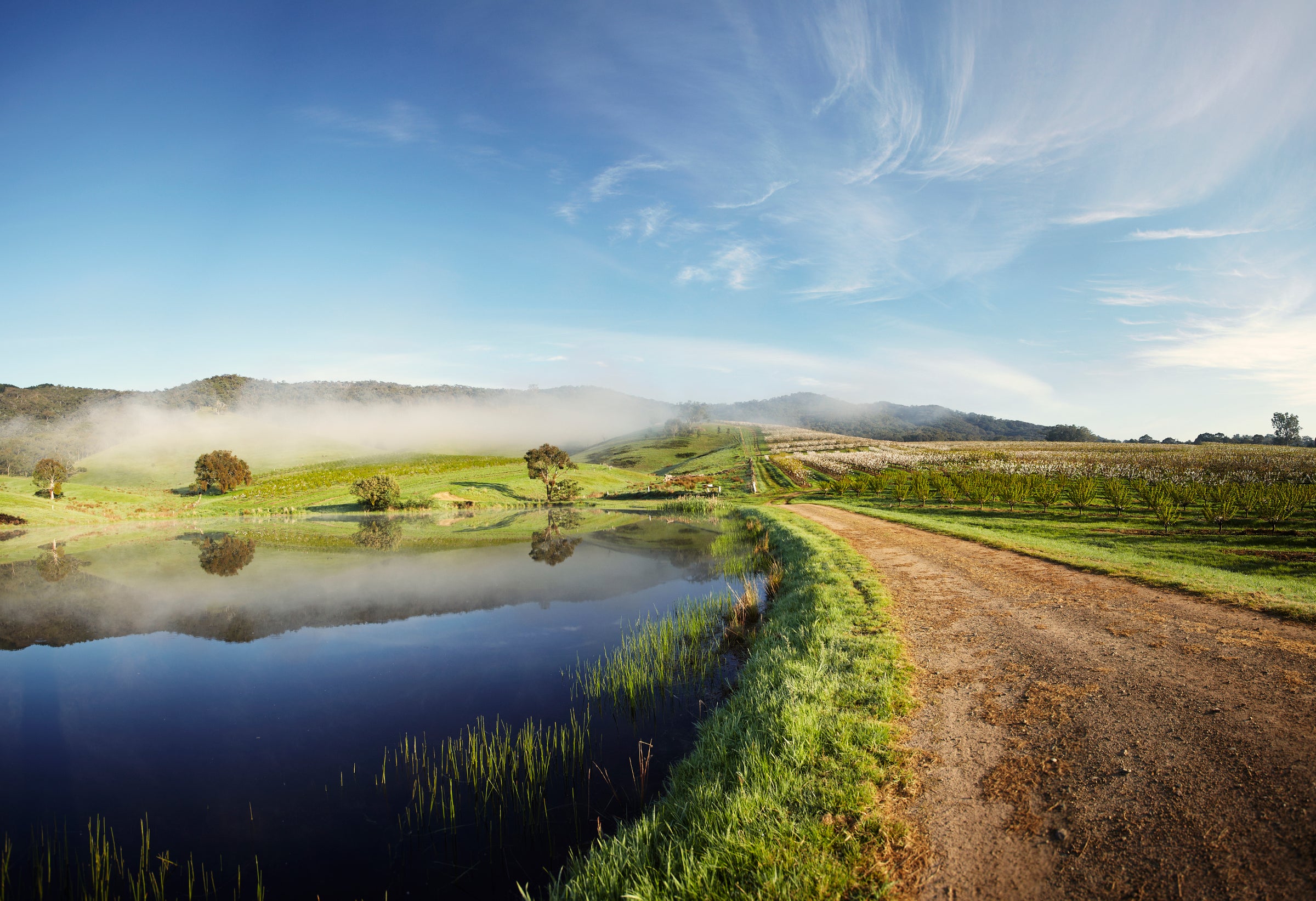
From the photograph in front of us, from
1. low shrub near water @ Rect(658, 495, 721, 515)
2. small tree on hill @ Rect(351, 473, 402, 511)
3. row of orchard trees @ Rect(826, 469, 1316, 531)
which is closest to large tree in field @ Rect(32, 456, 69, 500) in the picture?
small tree on hill @ Rect(351, 473, 402, 511)

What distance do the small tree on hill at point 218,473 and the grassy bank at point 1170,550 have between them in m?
90.0

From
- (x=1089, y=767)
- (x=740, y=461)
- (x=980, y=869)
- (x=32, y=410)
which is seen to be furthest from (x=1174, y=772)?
(x=32, y=410)

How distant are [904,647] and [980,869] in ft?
20.7

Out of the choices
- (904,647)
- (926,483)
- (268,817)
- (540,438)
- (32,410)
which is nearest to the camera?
(268,817)


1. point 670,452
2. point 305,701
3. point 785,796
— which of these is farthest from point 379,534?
point 670,452

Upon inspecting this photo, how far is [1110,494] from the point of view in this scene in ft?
116

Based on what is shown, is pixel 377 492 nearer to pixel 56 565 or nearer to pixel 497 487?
pixel 497 487

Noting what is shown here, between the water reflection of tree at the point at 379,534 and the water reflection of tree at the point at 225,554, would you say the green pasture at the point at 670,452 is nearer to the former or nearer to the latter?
the water reflection of tree at the point at 379,534

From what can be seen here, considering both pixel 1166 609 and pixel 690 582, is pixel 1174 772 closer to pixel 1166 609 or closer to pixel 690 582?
pixel 1166 609

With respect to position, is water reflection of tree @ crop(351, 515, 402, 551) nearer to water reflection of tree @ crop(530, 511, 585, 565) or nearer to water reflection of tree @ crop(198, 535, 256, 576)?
water reflection of tree @ crop(198, 535, 256, 576)

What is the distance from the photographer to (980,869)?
458 centimetres

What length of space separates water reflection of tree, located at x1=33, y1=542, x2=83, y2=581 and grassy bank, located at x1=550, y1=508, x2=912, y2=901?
35154 millimetres

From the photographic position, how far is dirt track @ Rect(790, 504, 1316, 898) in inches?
172

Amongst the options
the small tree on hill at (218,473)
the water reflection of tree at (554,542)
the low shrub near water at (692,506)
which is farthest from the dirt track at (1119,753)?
the small tree on hill at (218,473)
